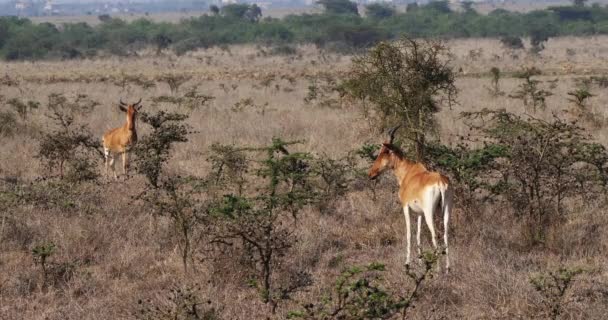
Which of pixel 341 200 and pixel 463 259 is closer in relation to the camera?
pixel 463 259

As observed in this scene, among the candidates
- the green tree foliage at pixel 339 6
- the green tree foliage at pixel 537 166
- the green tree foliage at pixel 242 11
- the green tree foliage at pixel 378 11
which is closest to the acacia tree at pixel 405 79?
the green tree foliage at pixel 537 166

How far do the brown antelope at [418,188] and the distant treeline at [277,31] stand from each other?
5128 centimetres

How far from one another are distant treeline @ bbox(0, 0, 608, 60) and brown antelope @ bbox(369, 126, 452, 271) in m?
51.3

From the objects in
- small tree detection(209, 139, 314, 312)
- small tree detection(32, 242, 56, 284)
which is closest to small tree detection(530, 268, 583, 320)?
small tree detection(209, 139, 314, 312)

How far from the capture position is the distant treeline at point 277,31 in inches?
2591

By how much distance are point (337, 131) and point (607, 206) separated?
761 centimetres

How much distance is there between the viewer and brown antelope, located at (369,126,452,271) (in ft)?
24.0

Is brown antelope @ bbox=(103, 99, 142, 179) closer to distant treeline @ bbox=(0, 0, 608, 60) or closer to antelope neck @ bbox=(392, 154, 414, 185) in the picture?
antelope neck @ bbox=(392, 154, 414, 185)

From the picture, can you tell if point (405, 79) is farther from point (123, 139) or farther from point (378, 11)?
point (378, 11)

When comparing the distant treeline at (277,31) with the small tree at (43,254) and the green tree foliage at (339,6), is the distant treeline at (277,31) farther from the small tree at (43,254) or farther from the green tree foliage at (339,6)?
the small tree at (43,254)

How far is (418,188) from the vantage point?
296 inches

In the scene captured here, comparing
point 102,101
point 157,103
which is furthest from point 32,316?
point 102,101

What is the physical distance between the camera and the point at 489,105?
2066 cm

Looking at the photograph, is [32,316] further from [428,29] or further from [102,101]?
[428,29]
